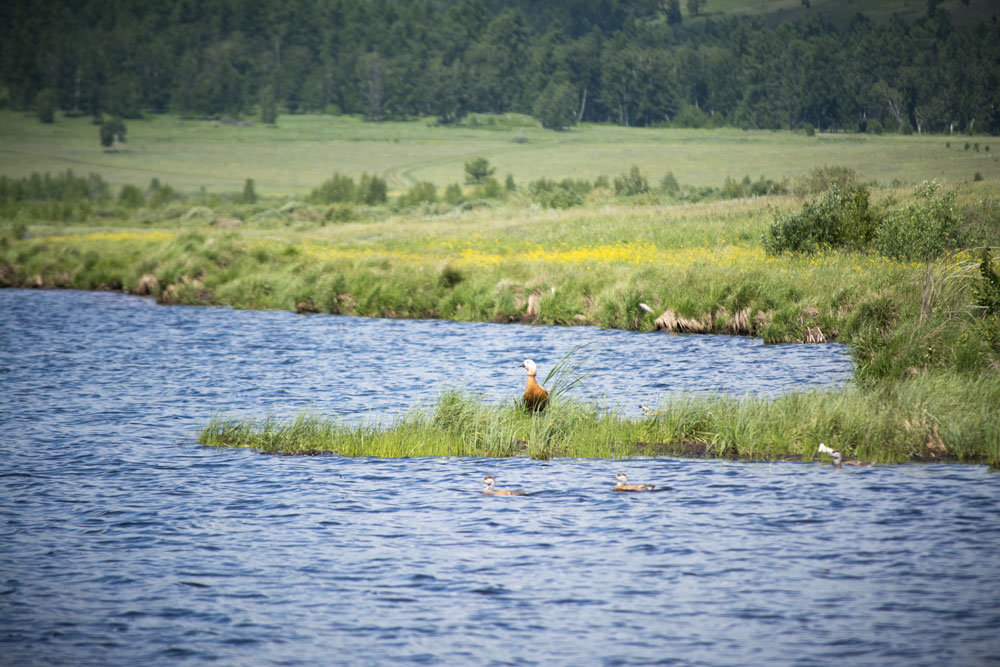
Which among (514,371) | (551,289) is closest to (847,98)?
(551,289)

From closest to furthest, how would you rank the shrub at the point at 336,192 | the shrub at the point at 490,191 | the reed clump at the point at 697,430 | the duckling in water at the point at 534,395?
the reed clump at the point at 697,430 → the duckling in water at the point at 534,395 → the shrub at the point at 490,191 → the shrub at the point at 336,192

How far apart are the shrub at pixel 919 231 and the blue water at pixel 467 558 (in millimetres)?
22703

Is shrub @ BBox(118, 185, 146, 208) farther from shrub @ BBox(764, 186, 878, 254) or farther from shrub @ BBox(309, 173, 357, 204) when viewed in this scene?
shrub @ BBox(764, 186, 878, 254)

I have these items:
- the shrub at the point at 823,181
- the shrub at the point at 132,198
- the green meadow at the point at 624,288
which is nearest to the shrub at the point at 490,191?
the green meadow at the point at 624,288

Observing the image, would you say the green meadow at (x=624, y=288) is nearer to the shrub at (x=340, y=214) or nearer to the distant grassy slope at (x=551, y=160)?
the shrub at (x=340, y=214)

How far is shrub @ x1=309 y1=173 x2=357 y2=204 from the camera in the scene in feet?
422

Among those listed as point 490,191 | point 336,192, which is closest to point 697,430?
point 490,191

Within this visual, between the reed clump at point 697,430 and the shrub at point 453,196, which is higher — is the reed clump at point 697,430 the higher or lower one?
the lower one

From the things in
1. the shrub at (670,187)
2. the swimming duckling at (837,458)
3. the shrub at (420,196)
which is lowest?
the swimming duckling at (837,458)

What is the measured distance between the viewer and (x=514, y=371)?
28.5m

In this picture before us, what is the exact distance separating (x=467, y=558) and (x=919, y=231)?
29663 mm

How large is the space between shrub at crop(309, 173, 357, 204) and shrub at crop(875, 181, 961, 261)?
93.4 metres

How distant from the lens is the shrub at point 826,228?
137 feet

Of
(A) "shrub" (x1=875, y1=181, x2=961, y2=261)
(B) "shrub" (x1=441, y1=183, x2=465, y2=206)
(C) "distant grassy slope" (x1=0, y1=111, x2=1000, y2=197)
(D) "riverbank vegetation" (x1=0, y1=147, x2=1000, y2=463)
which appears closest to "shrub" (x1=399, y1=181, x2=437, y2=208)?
(B) "shrub" (x1=441, y1=183, x2=465, y2=206)
